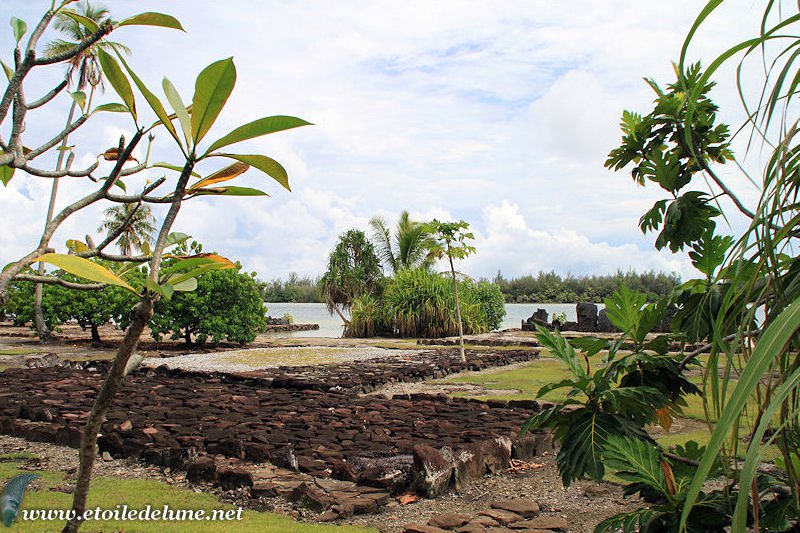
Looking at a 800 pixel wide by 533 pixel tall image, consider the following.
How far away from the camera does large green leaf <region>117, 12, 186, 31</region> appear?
166cm

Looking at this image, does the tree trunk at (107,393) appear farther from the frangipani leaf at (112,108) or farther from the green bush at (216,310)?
the green bush at (216,310)

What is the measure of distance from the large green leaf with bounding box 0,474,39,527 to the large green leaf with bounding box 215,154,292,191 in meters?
0.79

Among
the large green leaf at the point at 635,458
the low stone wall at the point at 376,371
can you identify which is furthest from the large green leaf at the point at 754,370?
the low stone wall at the point at 376,371

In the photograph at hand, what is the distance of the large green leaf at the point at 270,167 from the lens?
5.10 feet

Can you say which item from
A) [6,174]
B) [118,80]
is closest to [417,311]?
[6,174]

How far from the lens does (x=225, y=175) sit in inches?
65.9

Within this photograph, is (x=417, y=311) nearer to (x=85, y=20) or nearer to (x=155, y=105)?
(x=85, y=20)

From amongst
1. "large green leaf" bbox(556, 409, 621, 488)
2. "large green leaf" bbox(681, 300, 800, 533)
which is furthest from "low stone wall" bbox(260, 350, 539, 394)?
"large green leaf" bbox(681, 300, 800, 533)

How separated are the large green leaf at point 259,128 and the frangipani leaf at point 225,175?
18 cm

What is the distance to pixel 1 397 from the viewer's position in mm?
7582

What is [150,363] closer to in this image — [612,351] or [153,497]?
[153,497]

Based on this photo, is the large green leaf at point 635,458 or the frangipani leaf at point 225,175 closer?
the frangipani leaf at point 225,175

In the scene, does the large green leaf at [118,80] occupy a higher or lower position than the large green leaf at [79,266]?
higher

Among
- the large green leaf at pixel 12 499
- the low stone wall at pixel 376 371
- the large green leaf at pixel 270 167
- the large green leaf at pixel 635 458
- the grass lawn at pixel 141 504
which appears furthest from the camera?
the low stone wall at pixel 376 371
